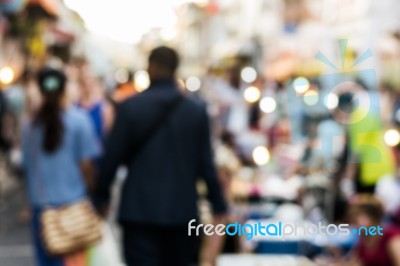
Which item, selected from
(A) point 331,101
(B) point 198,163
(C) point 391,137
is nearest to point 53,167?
(B) point 198,163

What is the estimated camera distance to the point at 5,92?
11250 millimetres

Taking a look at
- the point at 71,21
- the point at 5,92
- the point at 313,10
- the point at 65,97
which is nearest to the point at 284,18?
the point at 313,10

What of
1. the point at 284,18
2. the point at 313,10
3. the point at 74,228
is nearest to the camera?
the point at 74,228

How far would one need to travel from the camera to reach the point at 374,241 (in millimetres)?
4645

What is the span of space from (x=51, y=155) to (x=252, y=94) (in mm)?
7654

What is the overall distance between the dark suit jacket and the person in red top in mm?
1002

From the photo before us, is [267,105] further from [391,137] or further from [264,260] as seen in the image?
[264,260]

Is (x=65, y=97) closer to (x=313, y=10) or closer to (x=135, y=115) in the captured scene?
(x=135, y=115)

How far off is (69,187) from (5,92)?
6908 millimetres

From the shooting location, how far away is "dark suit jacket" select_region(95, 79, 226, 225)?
3.95 m

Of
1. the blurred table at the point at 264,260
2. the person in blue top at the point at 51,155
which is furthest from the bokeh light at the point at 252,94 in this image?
the person in blue top at the point at 51,155

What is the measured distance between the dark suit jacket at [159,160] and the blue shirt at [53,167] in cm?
55

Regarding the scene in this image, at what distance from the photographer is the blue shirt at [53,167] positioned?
4594 mm

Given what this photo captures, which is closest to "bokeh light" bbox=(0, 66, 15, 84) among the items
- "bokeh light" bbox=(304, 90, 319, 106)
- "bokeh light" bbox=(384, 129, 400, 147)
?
"bokeh light" bbox=(304, 90, 319, 106)
